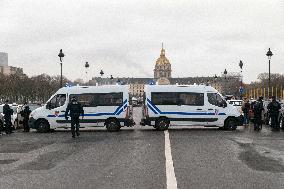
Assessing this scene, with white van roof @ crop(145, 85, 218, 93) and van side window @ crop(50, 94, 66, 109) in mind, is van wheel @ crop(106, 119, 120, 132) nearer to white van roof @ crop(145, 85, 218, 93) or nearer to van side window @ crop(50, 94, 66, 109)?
white van roof @ crop(145, 85, 218, 93)

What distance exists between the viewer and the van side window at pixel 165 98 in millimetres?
27172

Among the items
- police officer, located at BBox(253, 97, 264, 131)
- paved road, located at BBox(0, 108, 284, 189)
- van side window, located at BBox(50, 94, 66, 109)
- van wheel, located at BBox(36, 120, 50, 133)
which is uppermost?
van side window, located at BBox(50, 94, 66, 109)

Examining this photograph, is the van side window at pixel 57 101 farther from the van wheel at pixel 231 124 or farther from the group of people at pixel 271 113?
the group of people at pixel 271 113

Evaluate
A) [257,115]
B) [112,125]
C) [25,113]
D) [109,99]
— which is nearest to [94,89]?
[109,99]

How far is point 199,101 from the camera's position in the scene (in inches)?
1074

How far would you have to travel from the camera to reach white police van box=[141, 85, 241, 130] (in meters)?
27.0

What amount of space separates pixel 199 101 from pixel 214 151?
36.9 feet

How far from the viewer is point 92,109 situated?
26906 millimetres

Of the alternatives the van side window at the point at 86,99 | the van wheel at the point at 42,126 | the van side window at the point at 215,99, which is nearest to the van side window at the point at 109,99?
the van side window at the point at 86,99

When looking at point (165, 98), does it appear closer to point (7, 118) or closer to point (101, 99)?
point (101, 99)

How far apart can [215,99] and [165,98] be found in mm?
2528

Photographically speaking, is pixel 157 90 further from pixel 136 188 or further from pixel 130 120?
pixel 136 188

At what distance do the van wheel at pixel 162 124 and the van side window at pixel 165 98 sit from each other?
0.84 meters

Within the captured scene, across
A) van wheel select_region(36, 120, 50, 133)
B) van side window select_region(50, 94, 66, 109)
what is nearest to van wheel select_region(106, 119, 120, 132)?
van side window select_region(50, 94, 66, 109)
